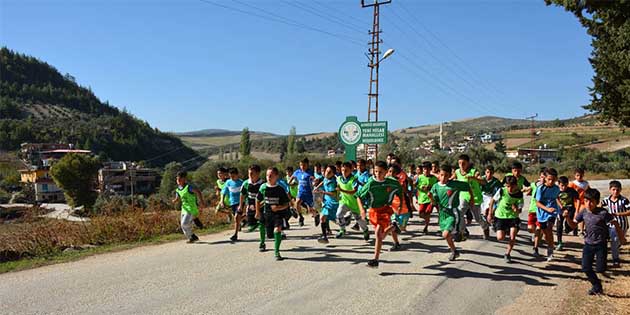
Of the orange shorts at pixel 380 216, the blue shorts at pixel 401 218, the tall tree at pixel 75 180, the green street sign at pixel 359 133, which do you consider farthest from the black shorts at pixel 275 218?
the tall tree at pixel 75 180

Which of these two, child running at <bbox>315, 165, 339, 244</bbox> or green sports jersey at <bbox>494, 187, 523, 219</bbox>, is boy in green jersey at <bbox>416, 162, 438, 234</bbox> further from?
green sports jersey at <bbox>494, 187, 523, 219</bbox>

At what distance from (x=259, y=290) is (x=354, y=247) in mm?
3517

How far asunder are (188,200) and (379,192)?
15.8 ft

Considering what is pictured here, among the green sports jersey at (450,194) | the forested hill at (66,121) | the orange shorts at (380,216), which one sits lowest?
the orange shorts at (380,216)

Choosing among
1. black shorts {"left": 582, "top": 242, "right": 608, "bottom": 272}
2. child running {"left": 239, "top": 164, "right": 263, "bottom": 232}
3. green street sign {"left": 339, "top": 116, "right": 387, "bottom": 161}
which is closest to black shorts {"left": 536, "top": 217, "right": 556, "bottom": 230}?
black shorts {"left": 582, "top": 242, "right": 608, "bottom": 272}

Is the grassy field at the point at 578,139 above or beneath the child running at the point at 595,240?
above

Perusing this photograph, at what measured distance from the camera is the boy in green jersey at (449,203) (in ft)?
25.6

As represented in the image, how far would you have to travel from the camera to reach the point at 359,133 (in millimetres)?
20438

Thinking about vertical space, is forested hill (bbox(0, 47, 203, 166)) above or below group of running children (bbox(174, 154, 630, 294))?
above

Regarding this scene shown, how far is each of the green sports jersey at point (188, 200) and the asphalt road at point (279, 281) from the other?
0.98m

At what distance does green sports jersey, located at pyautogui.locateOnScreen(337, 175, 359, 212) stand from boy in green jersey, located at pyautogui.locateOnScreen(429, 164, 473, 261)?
6.59 ft

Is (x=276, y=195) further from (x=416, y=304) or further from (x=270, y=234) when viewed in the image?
(x=416, y=304)

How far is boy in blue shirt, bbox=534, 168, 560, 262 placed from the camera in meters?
8.36

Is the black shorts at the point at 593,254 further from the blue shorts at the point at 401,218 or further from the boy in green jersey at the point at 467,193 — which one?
the blue shorts at the point at 401,218
